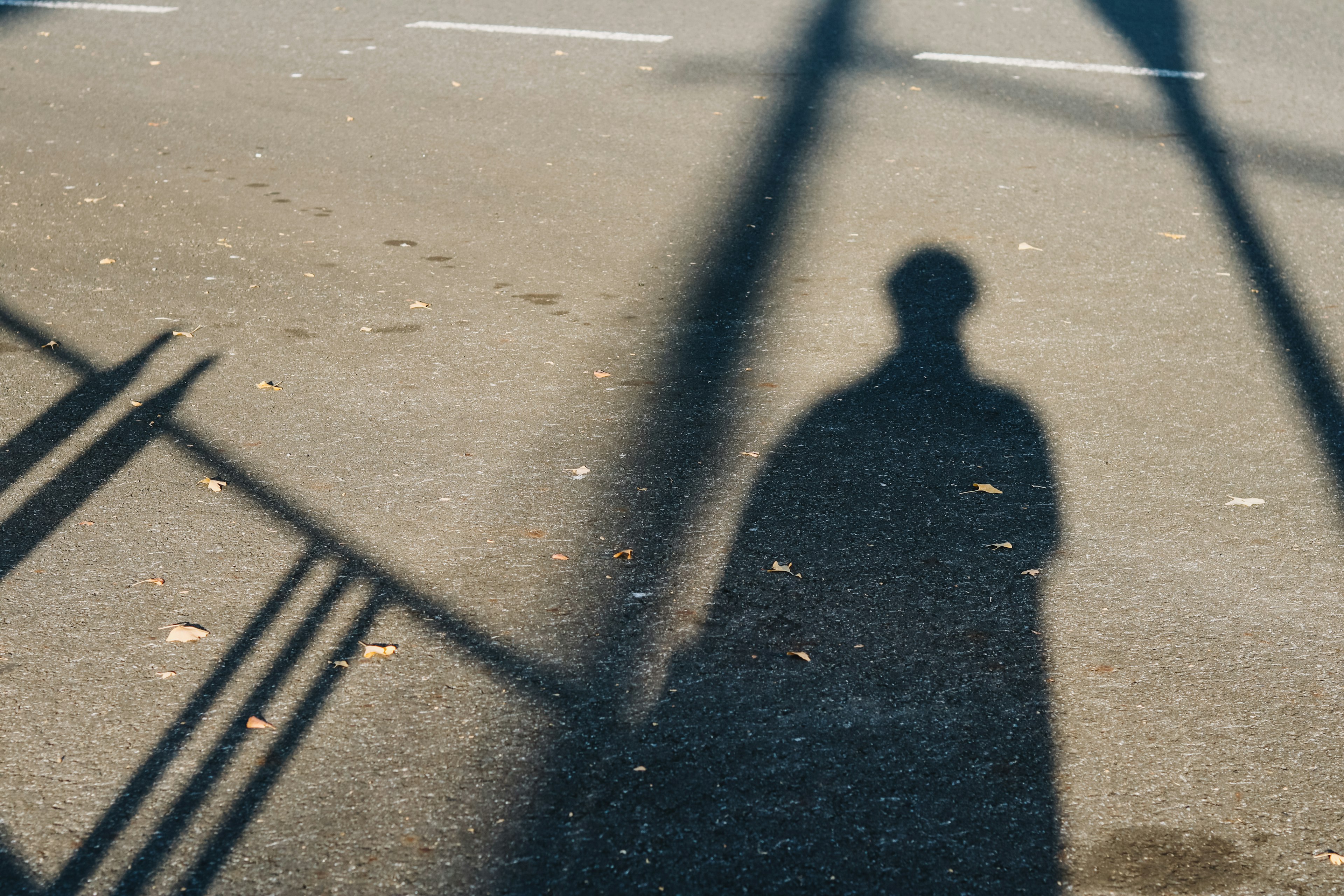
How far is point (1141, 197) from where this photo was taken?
7602 millimetres

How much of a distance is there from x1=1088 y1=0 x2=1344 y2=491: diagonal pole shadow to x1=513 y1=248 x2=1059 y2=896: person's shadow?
1.16 meters

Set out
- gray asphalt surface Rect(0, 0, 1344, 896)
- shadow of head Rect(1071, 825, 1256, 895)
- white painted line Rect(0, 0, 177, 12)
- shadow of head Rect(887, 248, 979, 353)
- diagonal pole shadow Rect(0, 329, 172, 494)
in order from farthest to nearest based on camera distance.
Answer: white painted line Rect(0, 0, 177, 12)
shadow of head Rect(887, 248, 979, 353)
diagonal pole shadow Rect(0, 329, 172, 494)
gray asphalt surface Rect(0, 0, 1344, 896)
shadow of head Rect(1071, 825, 1256, 895)

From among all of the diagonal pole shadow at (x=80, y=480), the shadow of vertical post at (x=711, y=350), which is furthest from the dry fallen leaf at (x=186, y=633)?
the shadow of vertical post at (x=711, y=350)

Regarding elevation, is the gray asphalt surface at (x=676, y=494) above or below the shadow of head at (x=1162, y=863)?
below

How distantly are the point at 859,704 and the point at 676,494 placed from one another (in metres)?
1.30

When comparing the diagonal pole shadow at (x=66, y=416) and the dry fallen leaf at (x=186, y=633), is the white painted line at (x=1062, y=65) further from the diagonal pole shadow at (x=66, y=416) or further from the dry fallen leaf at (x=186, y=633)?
the dry fallen leaf at (x=186, y=633)

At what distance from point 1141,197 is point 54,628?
6.08m

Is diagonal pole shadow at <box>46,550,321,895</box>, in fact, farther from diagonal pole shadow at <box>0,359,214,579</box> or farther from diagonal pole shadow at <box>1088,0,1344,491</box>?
diagonal pole shadow at <box>1088,0,1344,491</box>

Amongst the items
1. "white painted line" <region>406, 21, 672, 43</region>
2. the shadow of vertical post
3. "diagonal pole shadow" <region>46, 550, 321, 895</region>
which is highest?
"diagonal pole shadow" <region>46, 550, 321, 895</region>

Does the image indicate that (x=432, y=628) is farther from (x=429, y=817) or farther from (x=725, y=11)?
(x=725, y=11)

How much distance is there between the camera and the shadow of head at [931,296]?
5969 millimetres

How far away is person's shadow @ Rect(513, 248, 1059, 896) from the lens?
2.97m

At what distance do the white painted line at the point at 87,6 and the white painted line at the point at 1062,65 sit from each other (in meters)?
6.73

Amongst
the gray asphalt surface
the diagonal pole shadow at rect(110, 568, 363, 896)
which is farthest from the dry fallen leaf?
the diagonal pole shadow at rect(110, 568, 363, 896)
